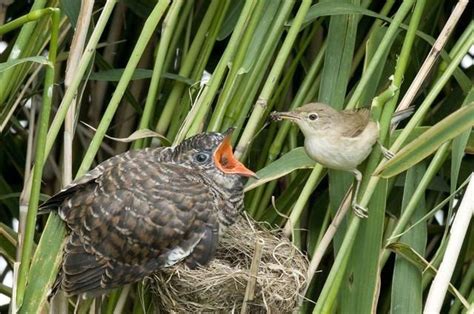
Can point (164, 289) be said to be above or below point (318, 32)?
below

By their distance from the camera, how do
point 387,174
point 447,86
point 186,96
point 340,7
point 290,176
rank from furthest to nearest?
point 447,86 → point 290,176 → point 186,96 → point 340,7 → point 387,174

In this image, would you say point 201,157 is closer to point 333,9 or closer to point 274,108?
point 274,108

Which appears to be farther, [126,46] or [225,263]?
[126,46]

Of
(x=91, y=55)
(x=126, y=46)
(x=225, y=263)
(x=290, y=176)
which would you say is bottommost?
(x=225, y=263)

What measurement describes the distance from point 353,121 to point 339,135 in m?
0.03

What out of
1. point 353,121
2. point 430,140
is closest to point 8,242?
point 353,121

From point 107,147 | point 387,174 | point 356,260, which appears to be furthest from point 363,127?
point 107,147

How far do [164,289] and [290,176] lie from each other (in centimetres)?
39

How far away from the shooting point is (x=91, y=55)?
1711 mm

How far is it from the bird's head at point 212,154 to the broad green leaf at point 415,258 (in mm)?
298

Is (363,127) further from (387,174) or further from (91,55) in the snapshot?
(91,55)

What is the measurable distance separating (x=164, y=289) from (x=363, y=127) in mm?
472

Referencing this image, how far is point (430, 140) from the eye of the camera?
160 centimetres

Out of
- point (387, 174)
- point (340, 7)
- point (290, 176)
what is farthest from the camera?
point (290, 176)
